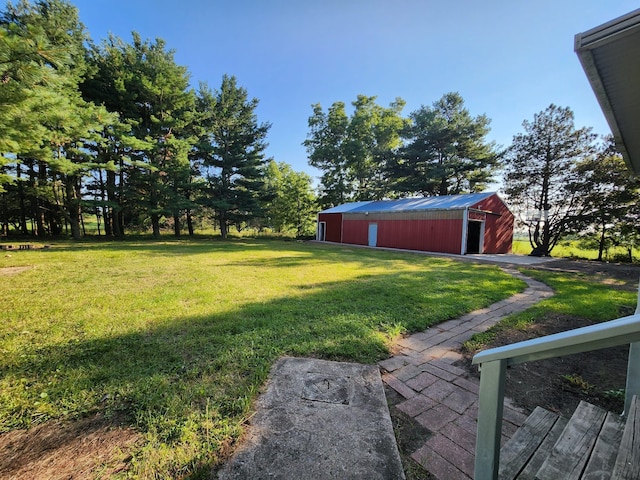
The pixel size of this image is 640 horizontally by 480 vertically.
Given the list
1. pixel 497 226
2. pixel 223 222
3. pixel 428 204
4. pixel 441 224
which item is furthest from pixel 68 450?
pixel 223 222

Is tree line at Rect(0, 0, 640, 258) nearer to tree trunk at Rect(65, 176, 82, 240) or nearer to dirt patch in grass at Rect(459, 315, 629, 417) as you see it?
tree trunk at Rect(65, 176, 82, 240)

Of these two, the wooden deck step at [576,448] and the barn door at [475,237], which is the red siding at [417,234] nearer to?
the barn door at [475,237]

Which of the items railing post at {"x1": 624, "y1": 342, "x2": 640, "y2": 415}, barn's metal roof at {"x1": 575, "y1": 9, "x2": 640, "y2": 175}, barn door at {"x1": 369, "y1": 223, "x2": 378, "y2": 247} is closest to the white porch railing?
railing post at {"x1": 624, "y1": 342, "x2": 640, "y2": 415}

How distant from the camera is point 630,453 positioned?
1.14 metres

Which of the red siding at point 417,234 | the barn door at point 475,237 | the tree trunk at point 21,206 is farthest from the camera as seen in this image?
the tree trunk at point 21,206

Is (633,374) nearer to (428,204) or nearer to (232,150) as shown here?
(428,204)

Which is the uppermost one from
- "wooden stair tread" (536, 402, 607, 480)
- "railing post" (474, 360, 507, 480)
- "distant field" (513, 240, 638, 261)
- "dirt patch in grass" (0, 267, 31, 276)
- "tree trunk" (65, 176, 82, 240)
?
"tree trunk" (65, 176, 82, 240)

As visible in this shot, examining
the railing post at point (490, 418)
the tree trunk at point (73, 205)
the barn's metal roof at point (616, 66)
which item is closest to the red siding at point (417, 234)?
the barn's metal roof at point (616, 66)

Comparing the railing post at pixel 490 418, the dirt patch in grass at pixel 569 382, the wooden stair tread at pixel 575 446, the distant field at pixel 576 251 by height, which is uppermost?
the railing post at pixel 490 418

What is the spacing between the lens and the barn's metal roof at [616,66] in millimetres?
1366

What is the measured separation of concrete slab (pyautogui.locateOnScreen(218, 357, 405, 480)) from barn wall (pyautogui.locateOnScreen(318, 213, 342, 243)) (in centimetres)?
1731

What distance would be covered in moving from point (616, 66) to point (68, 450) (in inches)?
158

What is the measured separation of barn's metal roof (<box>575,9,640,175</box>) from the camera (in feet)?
4.48

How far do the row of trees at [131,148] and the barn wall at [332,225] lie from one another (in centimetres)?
518
